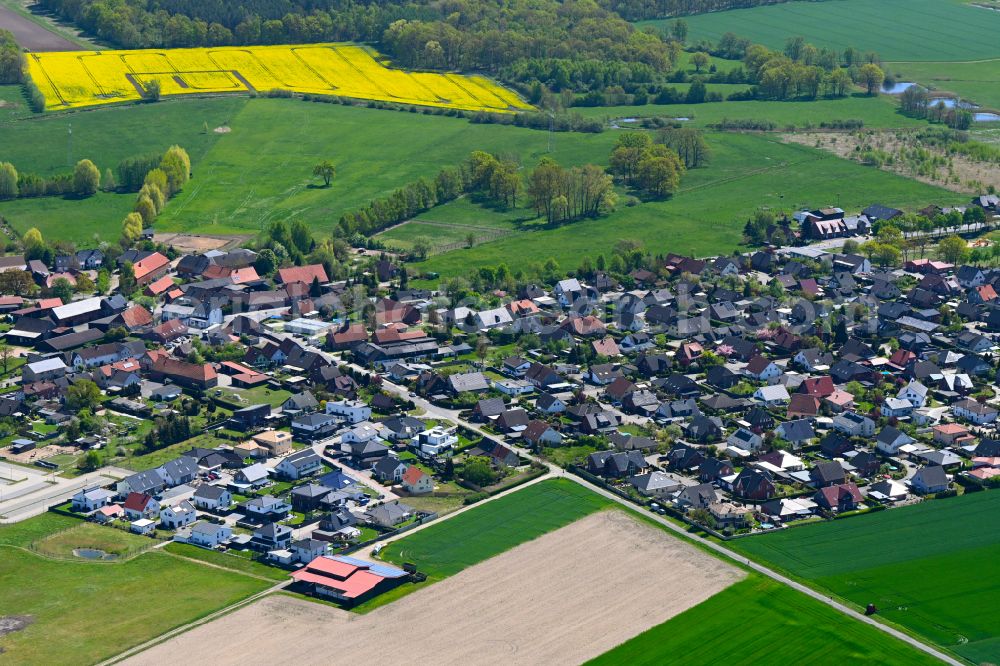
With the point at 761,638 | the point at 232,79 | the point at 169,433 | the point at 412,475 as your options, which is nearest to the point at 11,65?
the point at 232,79

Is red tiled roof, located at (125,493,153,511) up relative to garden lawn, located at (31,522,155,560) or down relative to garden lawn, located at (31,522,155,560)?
up

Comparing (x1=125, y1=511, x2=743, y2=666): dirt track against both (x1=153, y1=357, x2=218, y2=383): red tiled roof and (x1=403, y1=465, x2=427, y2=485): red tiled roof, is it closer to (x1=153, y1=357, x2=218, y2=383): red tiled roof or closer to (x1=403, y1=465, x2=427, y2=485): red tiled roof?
(x1=403, y1=465, x2=427, y2=485): red tiled roof

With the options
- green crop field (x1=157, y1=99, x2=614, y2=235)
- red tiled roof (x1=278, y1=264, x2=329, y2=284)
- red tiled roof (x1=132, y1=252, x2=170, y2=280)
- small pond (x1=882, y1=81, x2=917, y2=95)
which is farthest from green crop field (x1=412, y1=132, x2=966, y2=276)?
small pond (x1=882, y1=81, x2=917, y2=95)

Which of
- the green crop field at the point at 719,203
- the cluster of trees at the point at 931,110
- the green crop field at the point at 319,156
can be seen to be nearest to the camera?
the green crop field at the point at 719,203

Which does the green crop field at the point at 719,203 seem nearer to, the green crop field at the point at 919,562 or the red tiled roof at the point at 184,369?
the red tiled roof at the point at 184,369

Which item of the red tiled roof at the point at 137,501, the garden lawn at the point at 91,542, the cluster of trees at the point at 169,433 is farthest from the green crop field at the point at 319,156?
the garden lawn at the point at 91,542

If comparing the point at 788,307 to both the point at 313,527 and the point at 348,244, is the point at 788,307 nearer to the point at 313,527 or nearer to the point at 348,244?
the point at 348,244

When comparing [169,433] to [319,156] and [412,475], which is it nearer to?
[412,475]

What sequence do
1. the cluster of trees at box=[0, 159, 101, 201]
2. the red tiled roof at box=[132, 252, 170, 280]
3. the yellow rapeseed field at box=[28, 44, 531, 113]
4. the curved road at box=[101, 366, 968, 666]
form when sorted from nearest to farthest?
1. the curved road at box=[101, 366, 968, 666]
2. the red tiled roof at box=[132, 252, 170, 280]
3. the cluster of trees at box=[0, 159, 101, 201]
4. the yellow rapeseed field at box=[28, 44, 531, 113]
